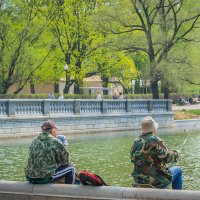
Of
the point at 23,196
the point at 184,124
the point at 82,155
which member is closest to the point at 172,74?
the point at 184,124

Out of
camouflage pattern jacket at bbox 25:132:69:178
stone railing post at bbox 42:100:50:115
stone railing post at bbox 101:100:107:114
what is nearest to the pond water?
stone railing post at bbox 42:100:50:115

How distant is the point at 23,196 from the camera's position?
9.09 metres

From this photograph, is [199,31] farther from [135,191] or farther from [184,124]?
[135,191]

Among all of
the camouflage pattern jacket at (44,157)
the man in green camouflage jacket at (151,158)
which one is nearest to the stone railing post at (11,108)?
the camouflage pattern jacket at (44,157)

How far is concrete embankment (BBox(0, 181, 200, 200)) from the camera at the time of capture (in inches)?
320

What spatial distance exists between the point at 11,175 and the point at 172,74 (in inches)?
996

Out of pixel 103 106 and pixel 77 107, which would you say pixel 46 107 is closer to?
pixel 77 107

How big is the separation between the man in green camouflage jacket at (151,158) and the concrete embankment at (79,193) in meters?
0.71

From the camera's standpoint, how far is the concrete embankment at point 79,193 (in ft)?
26.7

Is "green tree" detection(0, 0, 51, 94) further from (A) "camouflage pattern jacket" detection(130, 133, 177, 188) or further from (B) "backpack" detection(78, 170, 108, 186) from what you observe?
(B) "backpack" detection(78, 170, 108, 186)

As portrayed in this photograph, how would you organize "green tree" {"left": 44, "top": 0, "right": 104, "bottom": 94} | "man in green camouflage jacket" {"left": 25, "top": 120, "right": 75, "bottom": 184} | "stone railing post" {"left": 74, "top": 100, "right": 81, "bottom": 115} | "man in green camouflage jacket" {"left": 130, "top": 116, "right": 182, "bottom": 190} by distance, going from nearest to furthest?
1. "man in green camouflage jacket" {"left": 130, "top": 116, "right": 182, "bottom": 190}
2. "man in green camouflage jacket" {"left": 25, "top": 120, "right": 75, "bottom": 184}
3. "stone railing post" {"left": 74, "top": 100, "right": 81, "bottom": 115}
4. "green tree" {"left": 44, "top": 0, "right": 104, "bottom": 94}

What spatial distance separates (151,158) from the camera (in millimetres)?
9188

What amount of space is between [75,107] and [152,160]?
85.6 ft

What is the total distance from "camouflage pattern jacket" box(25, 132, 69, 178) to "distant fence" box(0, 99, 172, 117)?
2126 centimetres
